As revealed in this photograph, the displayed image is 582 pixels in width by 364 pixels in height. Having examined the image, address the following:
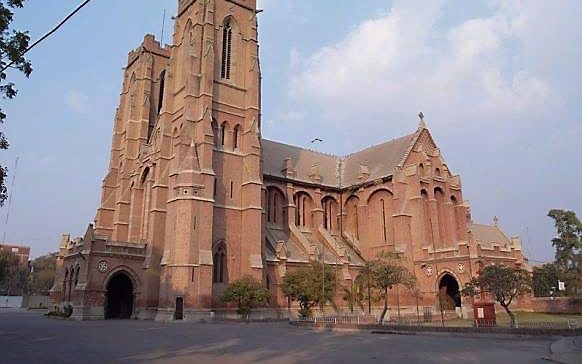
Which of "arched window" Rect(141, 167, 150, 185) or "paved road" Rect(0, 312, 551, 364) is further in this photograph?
"arched window" Rect(141, 167, 150, 185)

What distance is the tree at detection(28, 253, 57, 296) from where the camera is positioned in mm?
107756

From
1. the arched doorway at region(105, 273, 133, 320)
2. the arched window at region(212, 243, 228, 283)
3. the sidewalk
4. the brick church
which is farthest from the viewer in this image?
the arched doorway at region(105, 273, 133, 320)

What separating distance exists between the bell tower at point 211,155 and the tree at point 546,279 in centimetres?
4119

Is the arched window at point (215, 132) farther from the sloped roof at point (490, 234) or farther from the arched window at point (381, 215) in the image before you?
the sloped roof at point (490, 234)

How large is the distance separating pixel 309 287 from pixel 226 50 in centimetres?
2790

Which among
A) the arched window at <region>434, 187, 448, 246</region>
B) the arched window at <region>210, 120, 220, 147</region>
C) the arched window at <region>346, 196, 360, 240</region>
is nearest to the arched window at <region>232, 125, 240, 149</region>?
the arched window at <region>210, 120, 220, 147</region>

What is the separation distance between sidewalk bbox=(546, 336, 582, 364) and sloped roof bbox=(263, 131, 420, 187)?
3911cm

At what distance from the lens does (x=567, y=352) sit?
54.1 feet

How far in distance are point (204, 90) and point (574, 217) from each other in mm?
46880

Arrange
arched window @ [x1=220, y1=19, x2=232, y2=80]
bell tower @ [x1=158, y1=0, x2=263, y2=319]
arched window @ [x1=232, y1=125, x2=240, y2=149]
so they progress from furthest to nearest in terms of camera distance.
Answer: arched window @ [x1=220, y1=19, x2=232, y2=80], arched window @ [x1=232, y1=125, x2=240, y2=149], bell tower @ [x1=158, y1=0, x2=263, y2=319]

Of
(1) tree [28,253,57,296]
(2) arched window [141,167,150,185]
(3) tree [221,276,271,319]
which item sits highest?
(2) arched window [141,167,150,185]

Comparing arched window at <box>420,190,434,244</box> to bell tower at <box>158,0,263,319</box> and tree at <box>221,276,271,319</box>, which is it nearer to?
bell tower at <box>158,0,263,319</box>

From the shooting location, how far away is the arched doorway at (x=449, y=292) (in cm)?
5188

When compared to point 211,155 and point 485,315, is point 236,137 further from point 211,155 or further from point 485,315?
point 485,315
